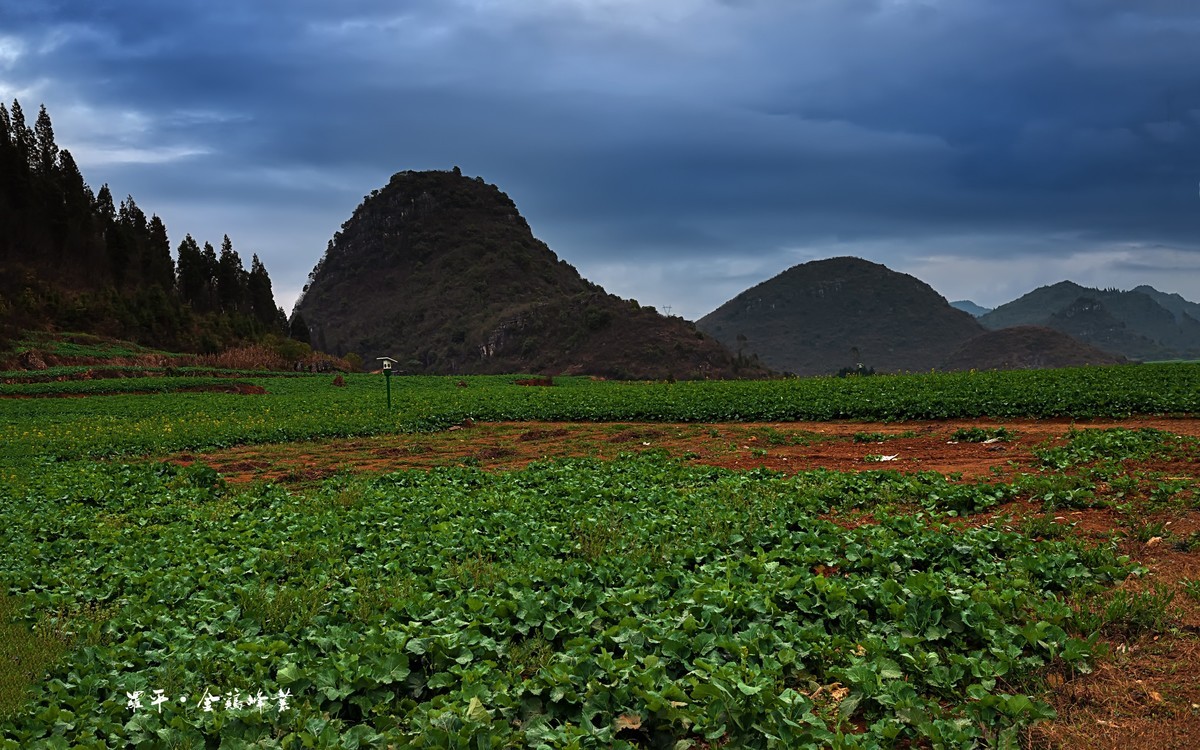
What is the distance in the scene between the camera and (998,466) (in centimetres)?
1301

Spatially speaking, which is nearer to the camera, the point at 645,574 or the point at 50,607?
the point at 645,574

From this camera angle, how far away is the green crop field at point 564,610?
5.17 metres

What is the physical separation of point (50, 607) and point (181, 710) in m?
3.84

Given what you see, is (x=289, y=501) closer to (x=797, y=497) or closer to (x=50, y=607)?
(x=50, y=607)

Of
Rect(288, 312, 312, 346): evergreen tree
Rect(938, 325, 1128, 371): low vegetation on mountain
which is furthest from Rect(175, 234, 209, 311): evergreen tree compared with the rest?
Rect(938, 325, 1128, 371): low vegetation on mountain

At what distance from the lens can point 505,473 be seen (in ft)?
49.9

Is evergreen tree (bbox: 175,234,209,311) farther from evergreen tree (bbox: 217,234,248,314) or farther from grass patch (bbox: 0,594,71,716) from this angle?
grass patch (bbox: 0,594,71,716)

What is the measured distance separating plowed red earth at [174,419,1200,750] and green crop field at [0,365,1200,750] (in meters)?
0.29

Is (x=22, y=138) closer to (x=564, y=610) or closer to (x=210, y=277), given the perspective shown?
(x=210, y=277)

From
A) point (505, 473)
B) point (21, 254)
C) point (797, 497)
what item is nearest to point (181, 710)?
point (797, 497)

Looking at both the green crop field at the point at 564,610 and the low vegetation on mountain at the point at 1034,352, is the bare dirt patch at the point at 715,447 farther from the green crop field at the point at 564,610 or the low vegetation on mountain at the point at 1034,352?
the low vegetation on mountain at the point at 1034,352

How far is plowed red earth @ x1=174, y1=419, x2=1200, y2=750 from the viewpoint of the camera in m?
5.27

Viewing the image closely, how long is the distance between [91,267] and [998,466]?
11204cm

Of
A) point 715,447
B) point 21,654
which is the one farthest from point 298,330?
point 21,654
